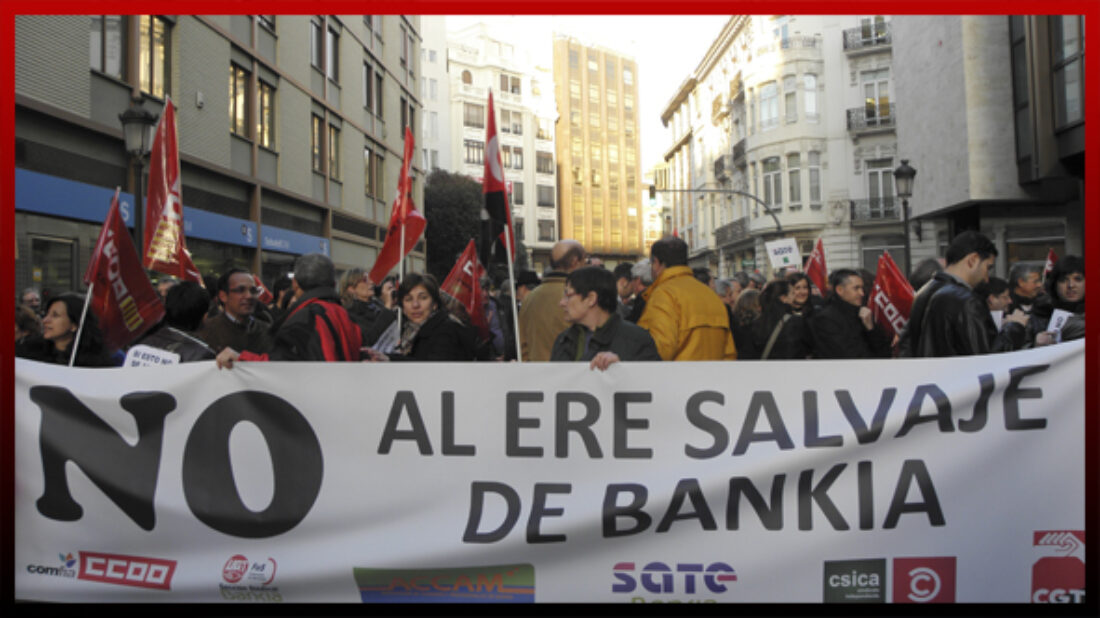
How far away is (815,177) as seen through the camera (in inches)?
1695

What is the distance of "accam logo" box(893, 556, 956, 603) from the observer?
3211mm

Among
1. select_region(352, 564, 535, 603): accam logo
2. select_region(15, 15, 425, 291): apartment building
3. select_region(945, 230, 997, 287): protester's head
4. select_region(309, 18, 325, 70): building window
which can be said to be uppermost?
select_region(309, 18, 325, 70): building window

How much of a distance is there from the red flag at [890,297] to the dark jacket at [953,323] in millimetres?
3339

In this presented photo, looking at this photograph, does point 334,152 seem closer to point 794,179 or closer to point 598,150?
point 794,179

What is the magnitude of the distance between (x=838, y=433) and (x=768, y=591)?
0.66 m

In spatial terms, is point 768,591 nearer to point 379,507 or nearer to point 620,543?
point 620,543

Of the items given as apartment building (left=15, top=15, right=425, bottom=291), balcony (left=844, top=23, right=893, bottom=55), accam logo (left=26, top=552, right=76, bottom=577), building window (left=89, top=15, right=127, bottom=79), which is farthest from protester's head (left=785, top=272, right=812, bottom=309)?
A: balcony (left=844, top=23, right=893, bottom=55)

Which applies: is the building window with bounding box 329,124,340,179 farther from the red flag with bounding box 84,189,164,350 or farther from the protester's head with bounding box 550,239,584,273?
the red flag with bounding box 84,189,164,350

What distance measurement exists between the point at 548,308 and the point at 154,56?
1398 cm

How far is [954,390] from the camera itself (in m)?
3.34

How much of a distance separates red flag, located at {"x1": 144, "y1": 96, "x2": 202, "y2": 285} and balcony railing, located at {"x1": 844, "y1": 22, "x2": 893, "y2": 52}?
40.3 meters

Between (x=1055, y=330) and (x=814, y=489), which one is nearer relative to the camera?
(x=814, y=489)

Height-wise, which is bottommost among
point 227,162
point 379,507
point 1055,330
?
point 379,507

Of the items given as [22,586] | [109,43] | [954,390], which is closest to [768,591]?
[954,390]
